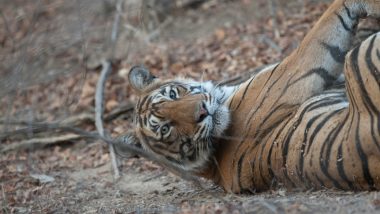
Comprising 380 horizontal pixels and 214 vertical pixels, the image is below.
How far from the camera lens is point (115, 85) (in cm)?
855

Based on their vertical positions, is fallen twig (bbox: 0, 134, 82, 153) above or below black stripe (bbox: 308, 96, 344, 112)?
below

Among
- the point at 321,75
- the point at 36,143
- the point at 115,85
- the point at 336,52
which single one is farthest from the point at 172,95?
the point at 115,85

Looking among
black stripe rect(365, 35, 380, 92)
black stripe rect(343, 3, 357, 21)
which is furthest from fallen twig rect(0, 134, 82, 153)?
black stripe rect(365, 35, 380, 92)

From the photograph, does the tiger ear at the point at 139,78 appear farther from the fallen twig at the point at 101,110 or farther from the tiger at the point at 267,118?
the fallen twig at the point at 101,110

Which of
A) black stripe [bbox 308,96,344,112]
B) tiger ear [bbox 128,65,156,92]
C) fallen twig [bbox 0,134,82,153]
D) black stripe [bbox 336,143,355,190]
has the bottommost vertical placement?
black stripe [bbox 336,143,355,190]

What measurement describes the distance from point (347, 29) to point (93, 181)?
283 centimetres

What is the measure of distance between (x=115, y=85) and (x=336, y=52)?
391 cm

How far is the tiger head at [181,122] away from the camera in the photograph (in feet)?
16.4

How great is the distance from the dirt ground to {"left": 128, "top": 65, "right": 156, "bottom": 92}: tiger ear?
1.52 feet

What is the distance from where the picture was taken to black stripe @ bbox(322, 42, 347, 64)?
203 inches

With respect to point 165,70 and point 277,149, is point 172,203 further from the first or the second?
point 165,70

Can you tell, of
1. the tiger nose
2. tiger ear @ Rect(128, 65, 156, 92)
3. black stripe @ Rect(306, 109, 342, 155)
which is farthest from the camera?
tiger ear @ Rect(128, 65, 156, 92)

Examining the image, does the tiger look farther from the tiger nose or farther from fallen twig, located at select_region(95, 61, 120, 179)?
fallen twig, located at select_region(95, 61, 120, 179)

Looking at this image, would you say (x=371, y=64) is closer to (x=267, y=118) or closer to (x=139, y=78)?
(x=267, y=118)
